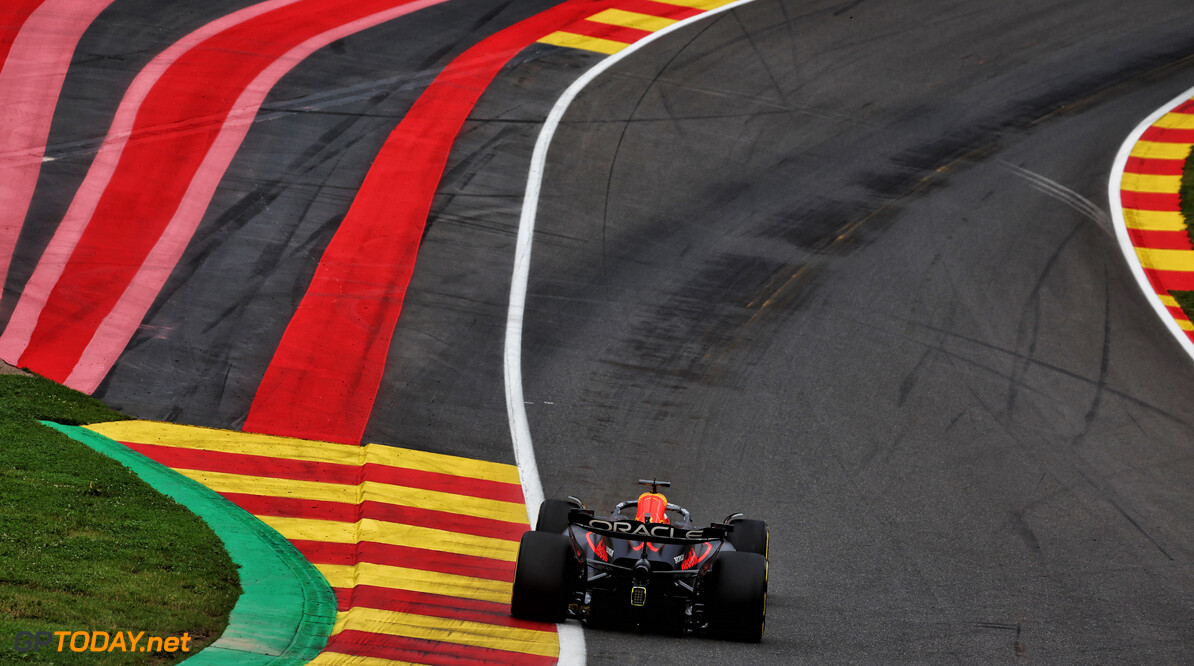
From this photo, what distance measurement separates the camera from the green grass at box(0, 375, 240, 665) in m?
7.66

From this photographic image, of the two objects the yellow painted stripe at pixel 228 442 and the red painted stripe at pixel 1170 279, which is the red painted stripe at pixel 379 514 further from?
the red painted stripe at pixel 1170 279

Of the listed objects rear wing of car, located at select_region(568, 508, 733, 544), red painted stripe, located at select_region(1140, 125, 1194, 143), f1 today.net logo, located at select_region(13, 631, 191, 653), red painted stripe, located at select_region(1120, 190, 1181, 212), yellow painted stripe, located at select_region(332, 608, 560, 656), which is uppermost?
red painted stripe, located at select_region(1140, 125, 1194, 143)

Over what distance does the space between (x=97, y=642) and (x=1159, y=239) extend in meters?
17.7

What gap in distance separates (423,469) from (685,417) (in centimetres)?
331

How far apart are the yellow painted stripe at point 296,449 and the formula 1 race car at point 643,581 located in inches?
143

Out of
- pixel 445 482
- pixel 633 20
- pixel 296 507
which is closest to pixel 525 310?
pixel 445 482

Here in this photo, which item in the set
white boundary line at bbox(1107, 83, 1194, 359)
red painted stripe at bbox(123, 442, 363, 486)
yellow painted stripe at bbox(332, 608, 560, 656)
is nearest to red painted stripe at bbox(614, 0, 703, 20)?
white boundary line at bbox(1107, 83, 1194, 359)

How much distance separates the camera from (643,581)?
29.9 feet

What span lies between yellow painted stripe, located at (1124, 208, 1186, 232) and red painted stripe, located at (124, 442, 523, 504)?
12.7 metres

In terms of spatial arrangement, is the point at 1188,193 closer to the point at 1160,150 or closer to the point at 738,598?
the point at 1160,150

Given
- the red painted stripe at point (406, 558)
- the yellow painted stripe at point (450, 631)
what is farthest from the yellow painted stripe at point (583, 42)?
the yellow painted stripe at point (450, 631)

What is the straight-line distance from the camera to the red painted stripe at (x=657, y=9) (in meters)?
26.4

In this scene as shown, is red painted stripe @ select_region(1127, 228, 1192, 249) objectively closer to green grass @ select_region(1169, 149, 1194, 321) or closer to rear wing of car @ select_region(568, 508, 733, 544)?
green grass @ select_region(1169, 149, 1194, 321)

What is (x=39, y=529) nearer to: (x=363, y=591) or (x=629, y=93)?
(x=363, y=591)
